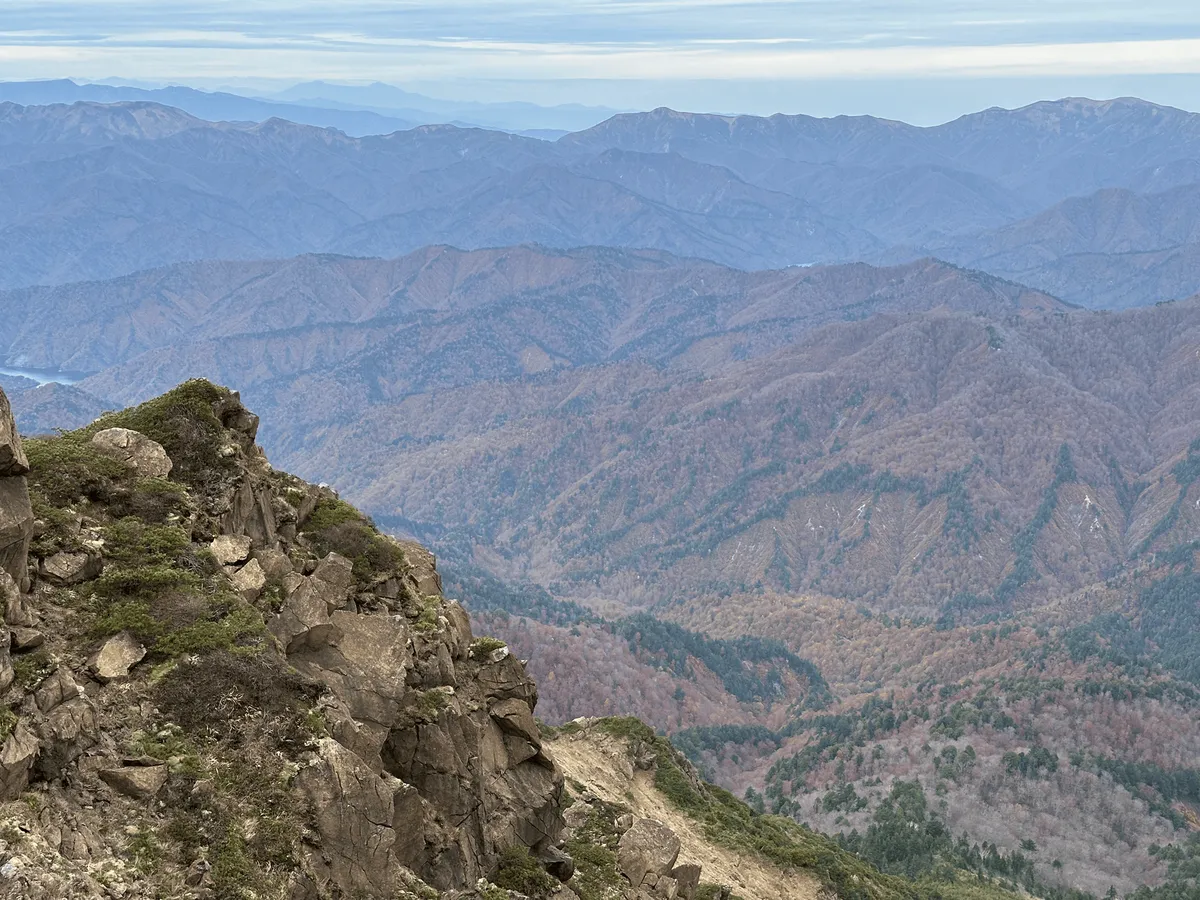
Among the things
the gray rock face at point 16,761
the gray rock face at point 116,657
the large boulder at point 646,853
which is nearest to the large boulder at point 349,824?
the gray rock face at point 116,657

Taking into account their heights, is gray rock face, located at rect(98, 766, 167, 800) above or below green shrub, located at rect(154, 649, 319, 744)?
below

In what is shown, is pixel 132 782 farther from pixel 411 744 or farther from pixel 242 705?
pixel 411 744

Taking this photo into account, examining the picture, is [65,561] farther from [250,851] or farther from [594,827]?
[594,827]

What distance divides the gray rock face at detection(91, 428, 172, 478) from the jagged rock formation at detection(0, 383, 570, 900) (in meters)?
0.07

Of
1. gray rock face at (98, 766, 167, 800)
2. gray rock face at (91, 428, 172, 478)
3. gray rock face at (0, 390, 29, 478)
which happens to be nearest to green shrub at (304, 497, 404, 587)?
gray rock face at (91, 428, 172, 478)

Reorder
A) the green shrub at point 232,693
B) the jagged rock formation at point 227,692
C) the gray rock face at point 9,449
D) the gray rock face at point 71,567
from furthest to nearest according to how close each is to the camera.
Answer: the gray rock face at point 71,567 < the gray rock face at point 9,449 < the green shrub at point 232,693 < the jagged rock formation at point 227,692

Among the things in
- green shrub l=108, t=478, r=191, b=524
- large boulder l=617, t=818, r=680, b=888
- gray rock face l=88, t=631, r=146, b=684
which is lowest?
large boulder l=617, t=818, r=680, b=888

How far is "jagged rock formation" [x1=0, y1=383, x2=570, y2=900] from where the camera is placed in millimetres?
20484

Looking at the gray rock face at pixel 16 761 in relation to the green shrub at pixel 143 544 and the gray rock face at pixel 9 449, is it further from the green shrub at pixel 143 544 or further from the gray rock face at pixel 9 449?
the green shrub at pixel 143 544

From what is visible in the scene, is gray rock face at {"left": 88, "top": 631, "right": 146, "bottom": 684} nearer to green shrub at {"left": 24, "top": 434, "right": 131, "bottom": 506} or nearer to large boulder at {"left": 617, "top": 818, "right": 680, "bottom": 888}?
green shrub at {"left": 24, "top": 434, "right": 131, "bottom": 506}

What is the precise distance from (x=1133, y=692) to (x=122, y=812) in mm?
154192

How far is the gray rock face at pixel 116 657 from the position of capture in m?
23.2

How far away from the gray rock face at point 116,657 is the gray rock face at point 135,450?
7430 millimetres

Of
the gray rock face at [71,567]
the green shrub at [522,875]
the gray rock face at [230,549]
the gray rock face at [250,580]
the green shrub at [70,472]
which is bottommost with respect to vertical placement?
the green shrub at [522,875]
